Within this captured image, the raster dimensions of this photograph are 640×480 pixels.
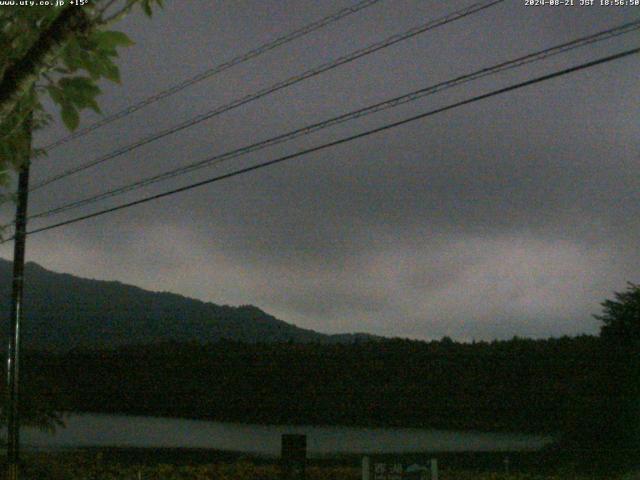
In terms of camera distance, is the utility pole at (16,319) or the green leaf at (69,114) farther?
the utility pole at (16,319)

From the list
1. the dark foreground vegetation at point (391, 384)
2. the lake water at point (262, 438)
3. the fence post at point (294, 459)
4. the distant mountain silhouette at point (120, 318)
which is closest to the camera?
the fence post at point (294, 459)

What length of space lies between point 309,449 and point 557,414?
9425mm

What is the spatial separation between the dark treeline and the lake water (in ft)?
4.74

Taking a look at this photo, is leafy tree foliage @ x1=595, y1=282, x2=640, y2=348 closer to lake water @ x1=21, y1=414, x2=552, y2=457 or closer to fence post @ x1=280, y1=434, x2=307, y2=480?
lake water @ x1=21, y1=414, x2=552, y2=457

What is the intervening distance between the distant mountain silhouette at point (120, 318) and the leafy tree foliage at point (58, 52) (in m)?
81.6

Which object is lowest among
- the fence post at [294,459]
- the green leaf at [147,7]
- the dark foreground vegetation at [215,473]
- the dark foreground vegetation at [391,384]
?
the dark foreground vegetation at [215,473]

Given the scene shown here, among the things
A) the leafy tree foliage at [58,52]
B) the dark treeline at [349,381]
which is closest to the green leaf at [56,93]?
the leafy tree foliage at [58,52]

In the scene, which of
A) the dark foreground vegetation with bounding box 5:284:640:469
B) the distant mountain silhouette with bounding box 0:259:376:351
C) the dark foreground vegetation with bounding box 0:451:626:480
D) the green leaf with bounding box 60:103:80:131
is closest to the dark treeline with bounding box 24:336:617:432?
the dark foreground vegetation with bounding box 5:284:640:469

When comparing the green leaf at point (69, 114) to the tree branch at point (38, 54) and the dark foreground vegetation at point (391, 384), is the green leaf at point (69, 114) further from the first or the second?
the dark foreground vegetation at point (391, 384)

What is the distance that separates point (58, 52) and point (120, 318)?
12335 cm

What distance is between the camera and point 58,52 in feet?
11.6

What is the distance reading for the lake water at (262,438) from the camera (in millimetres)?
28250

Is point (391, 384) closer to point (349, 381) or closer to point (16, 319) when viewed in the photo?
point (349, 381)

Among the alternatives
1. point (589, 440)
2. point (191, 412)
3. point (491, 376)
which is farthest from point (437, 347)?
point (191, 412)
